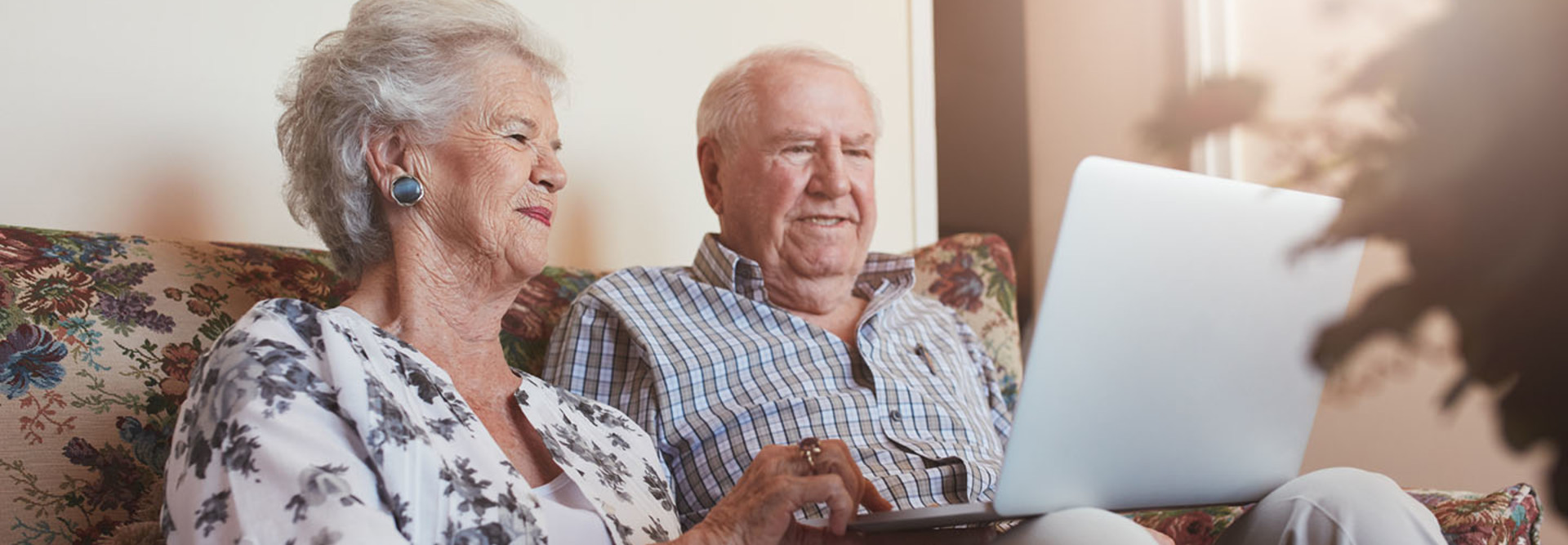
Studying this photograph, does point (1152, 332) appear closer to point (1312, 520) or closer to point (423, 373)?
point (1312, 520)

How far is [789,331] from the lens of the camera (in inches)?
63.9

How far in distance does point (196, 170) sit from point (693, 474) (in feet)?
2.69

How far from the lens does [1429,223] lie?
1.12 feet

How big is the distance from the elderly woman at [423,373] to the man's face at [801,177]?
430 mm

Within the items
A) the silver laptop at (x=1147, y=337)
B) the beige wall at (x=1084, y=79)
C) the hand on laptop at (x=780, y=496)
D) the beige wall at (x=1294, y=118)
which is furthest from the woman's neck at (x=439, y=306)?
the beige wall at (x=1084, y=79)

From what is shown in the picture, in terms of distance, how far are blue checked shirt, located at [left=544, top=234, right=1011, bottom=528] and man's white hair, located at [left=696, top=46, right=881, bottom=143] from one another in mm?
194

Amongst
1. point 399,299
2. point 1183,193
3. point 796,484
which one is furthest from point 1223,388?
point 399,299

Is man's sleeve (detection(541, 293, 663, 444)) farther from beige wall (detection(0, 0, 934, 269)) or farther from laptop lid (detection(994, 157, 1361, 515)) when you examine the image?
laptop lid (detection(994, 157, 1361, 515))

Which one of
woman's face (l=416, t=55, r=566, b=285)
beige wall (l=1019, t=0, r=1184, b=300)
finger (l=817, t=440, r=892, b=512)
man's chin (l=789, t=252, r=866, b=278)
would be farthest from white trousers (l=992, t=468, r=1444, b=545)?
beige wall (l=1019, t=0, r=1184, b=300)

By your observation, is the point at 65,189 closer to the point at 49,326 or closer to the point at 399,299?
the point at 49,326

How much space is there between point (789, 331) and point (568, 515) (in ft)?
1.93

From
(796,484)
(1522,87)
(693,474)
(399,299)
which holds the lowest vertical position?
(693,474)

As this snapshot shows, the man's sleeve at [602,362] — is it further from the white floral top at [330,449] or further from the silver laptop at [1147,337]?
the silver laptop at [1147,337]

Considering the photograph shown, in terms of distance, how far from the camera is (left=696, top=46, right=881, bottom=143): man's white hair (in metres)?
1.78
